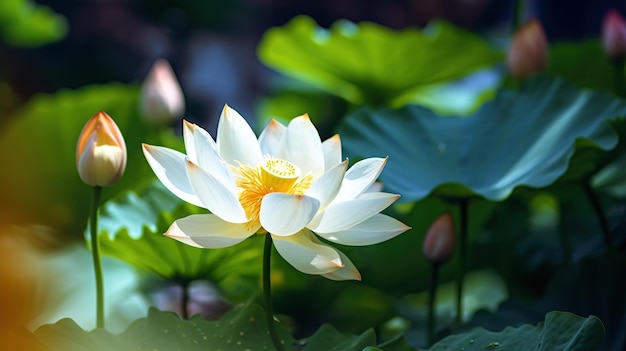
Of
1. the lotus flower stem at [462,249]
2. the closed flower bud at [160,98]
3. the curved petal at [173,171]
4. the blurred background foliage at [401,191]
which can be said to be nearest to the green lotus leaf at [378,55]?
the blurred background foliage at [401,191]

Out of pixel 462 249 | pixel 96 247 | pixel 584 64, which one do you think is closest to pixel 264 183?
pixel 96 247

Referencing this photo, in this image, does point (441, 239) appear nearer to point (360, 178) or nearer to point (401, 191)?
point (401, 191)

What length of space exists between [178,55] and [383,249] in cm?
191

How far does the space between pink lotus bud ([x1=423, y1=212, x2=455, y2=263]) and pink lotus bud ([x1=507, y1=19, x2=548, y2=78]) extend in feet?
1.17

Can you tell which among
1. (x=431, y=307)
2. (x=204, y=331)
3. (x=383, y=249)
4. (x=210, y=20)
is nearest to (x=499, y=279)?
(x=383, y=249)

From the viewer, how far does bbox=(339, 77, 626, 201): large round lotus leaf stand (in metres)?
0.75

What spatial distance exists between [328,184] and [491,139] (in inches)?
16.5

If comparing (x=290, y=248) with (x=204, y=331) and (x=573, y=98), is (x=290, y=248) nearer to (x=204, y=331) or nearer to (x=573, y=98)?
(x=204, y=331)

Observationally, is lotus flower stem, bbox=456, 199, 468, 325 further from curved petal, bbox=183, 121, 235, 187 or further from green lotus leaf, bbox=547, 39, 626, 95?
green lotus leaf, bbox=547, 39, 626, 95

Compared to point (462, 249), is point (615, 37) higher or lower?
higher

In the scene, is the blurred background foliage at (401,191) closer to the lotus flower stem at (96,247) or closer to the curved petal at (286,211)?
the lotus flower stem at (96,247)

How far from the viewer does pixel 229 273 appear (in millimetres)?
759

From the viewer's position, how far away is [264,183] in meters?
0.54

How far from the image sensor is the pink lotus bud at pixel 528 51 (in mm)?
972
